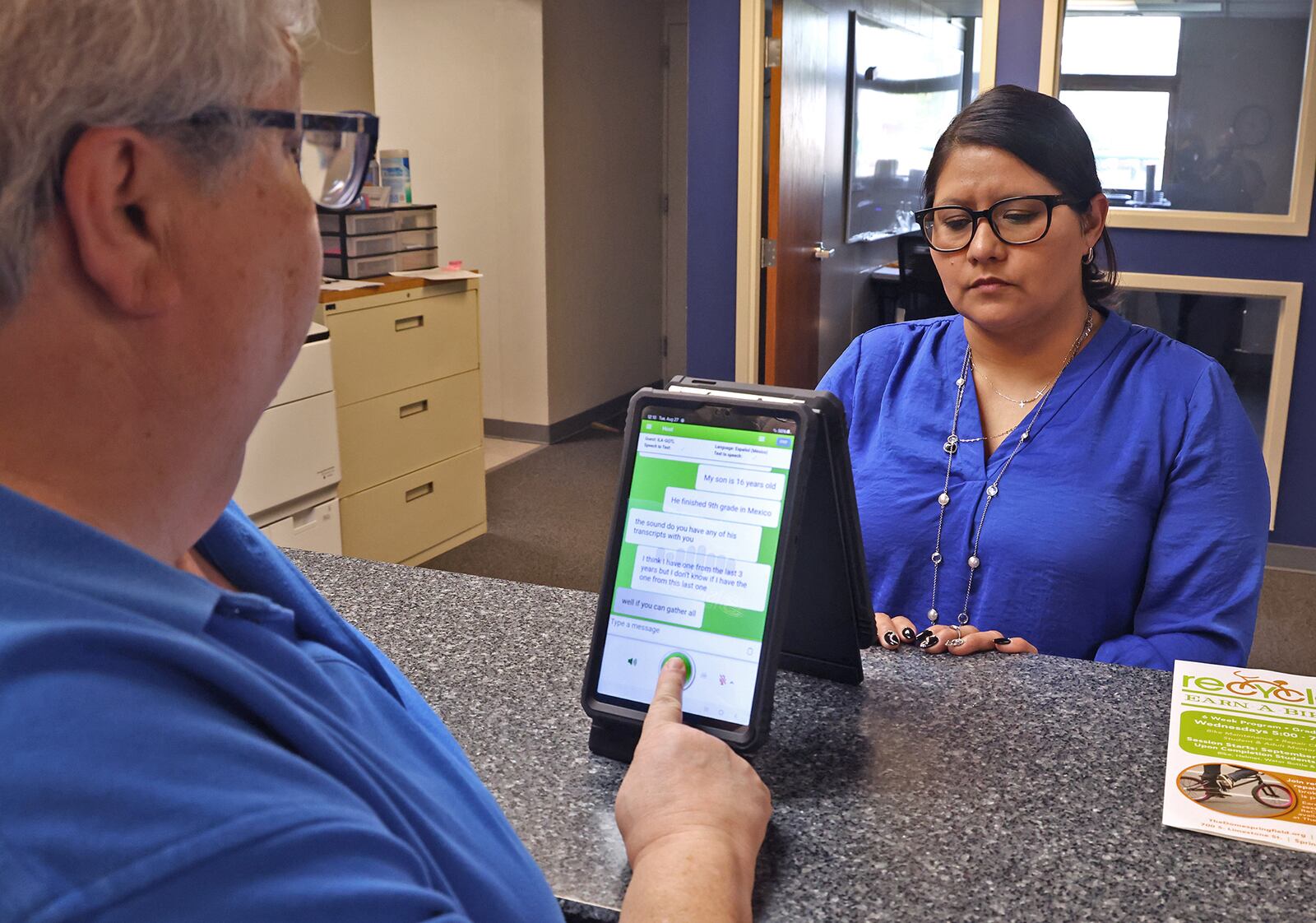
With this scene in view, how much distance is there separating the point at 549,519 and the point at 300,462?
5.11 ft

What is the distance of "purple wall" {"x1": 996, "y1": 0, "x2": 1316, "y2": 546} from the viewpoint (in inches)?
157

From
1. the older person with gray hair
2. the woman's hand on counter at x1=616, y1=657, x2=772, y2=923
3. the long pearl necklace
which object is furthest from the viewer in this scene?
the long pearl necklace

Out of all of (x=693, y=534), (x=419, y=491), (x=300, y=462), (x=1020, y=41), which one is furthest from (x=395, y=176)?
(x=693, y=534)

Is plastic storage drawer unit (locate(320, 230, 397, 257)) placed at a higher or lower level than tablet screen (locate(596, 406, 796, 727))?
higher

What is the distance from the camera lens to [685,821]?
2.53 ft

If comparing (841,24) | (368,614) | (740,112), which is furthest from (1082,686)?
(841,24)

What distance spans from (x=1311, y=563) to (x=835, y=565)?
3.92 m

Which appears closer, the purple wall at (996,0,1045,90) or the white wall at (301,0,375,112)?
the purple wall at (996,0,1045,90)

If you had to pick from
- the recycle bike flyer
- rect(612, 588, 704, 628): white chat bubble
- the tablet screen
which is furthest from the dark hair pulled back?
rect(612, 588, 704, 628): white chat bubble

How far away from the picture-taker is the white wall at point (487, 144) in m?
5.71

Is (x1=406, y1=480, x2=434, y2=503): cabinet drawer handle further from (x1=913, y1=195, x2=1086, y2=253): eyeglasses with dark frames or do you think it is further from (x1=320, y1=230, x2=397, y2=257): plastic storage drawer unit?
(x1=913, y1=195, x2=1086, y2=253): eyeglasses with dark frames

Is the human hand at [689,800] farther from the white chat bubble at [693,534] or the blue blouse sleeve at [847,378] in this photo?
the blue blouse sleeve at [847,378]

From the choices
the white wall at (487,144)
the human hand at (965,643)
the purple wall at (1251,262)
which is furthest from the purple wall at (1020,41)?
the human hand at (965,643)

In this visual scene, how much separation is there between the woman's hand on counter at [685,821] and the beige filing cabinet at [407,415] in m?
2.92
